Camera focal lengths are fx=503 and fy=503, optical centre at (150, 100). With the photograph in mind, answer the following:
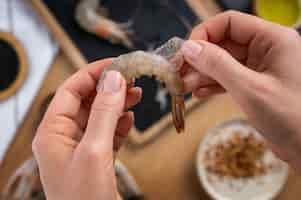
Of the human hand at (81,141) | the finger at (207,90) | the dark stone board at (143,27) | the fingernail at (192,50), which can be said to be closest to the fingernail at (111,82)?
the human hand at (81,141)

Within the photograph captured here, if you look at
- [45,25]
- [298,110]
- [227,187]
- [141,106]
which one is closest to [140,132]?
[141,106]

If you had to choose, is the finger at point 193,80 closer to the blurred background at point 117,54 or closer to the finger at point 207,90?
the finger at point 207,90

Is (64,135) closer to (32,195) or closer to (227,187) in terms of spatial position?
(32,195)

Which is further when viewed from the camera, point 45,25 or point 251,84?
point 45,25

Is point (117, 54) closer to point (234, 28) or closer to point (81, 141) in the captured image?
point (234, 28)

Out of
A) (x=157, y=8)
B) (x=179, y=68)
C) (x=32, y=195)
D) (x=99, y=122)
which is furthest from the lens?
(x=157, y=8)

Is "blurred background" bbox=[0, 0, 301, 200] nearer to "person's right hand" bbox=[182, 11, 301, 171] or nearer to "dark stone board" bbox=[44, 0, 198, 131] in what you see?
"dark stone board" bbox=[44, 0, 198, 131]

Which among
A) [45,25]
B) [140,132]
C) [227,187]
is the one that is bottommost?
[227,187]
